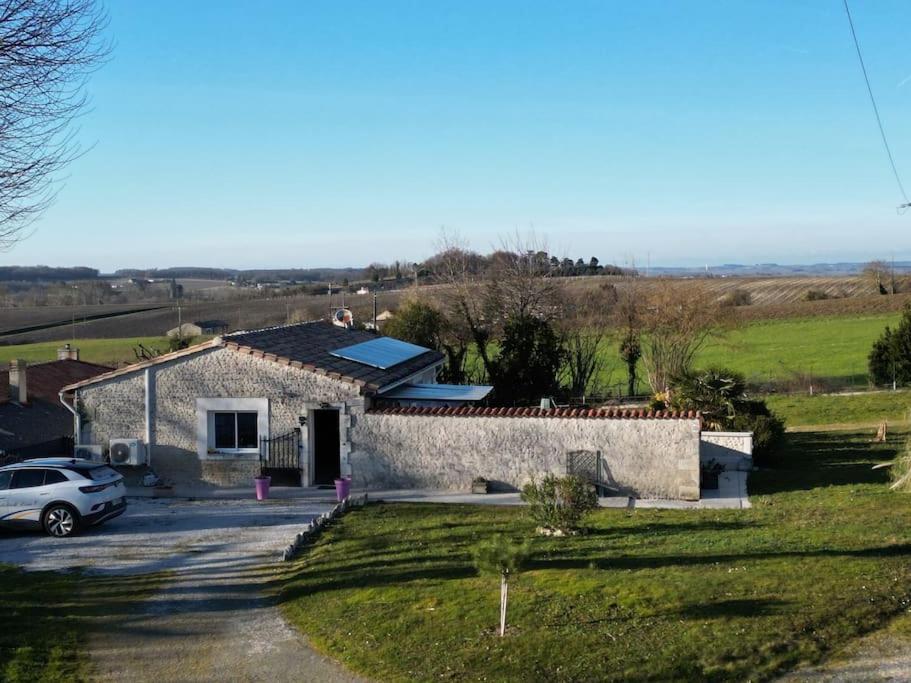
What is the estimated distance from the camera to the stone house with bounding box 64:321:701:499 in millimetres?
19609

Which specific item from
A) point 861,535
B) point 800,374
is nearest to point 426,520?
point 861,535

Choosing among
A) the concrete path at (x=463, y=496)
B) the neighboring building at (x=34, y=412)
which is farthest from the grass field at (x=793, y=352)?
the concrete path at (x=463, y=496)

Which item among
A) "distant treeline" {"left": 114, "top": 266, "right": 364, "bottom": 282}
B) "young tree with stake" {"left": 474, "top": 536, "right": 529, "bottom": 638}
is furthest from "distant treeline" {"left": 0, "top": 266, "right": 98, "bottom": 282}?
"young tree with stake" {"left": 474, "top": 536, "right": 529, "bottom": 638}

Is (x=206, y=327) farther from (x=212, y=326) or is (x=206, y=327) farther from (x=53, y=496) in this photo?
(x=53, y=496)

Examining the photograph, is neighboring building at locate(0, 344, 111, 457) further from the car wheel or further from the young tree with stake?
the young tree with stake

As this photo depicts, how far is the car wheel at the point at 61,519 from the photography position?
669 inches

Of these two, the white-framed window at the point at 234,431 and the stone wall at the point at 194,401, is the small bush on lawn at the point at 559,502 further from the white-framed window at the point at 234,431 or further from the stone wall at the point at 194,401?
the white-framed window at the point at 234,431

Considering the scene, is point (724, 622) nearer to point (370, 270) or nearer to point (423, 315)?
point (423, 315)

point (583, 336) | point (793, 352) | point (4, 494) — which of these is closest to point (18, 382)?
point (4, 494)

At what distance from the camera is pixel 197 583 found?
45.2 feet

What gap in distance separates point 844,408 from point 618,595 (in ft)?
95.0

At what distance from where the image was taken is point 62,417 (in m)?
29.3

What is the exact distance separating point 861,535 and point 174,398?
1528 centimetres

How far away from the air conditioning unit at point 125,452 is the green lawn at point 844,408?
79.5ft
